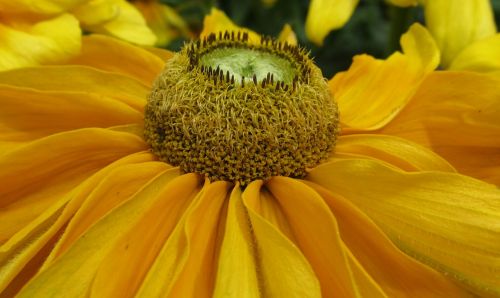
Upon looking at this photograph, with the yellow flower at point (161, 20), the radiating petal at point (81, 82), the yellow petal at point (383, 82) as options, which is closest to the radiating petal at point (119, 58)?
the radiating petal at point (81, 82)

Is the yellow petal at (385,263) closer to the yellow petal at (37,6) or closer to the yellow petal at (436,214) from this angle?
the yellow petal at (436,214)

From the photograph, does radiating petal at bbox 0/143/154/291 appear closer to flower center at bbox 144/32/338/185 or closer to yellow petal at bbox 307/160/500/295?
flower center at bbox 144/32/338/185

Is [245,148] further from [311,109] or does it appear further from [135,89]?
[135,89]

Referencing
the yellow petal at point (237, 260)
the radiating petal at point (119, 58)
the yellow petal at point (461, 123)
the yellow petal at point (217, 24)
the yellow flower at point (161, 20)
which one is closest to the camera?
the yellow petal at point (237, 260)

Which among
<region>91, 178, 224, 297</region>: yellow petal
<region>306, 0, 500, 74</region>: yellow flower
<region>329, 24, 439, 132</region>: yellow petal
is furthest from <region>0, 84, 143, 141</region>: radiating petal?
<region>306, 0, 500, 74</region>: yellow flower

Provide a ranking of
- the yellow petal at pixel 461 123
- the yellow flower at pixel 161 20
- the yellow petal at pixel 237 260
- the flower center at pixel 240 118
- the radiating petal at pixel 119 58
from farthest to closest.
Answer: the yellow flower at pixel 161 20, the radiating petal at pixel 119 58, the yellow petal at pixel 461 123, the flower center at pixel 240 118, the yellow petal at pixel 237 260
